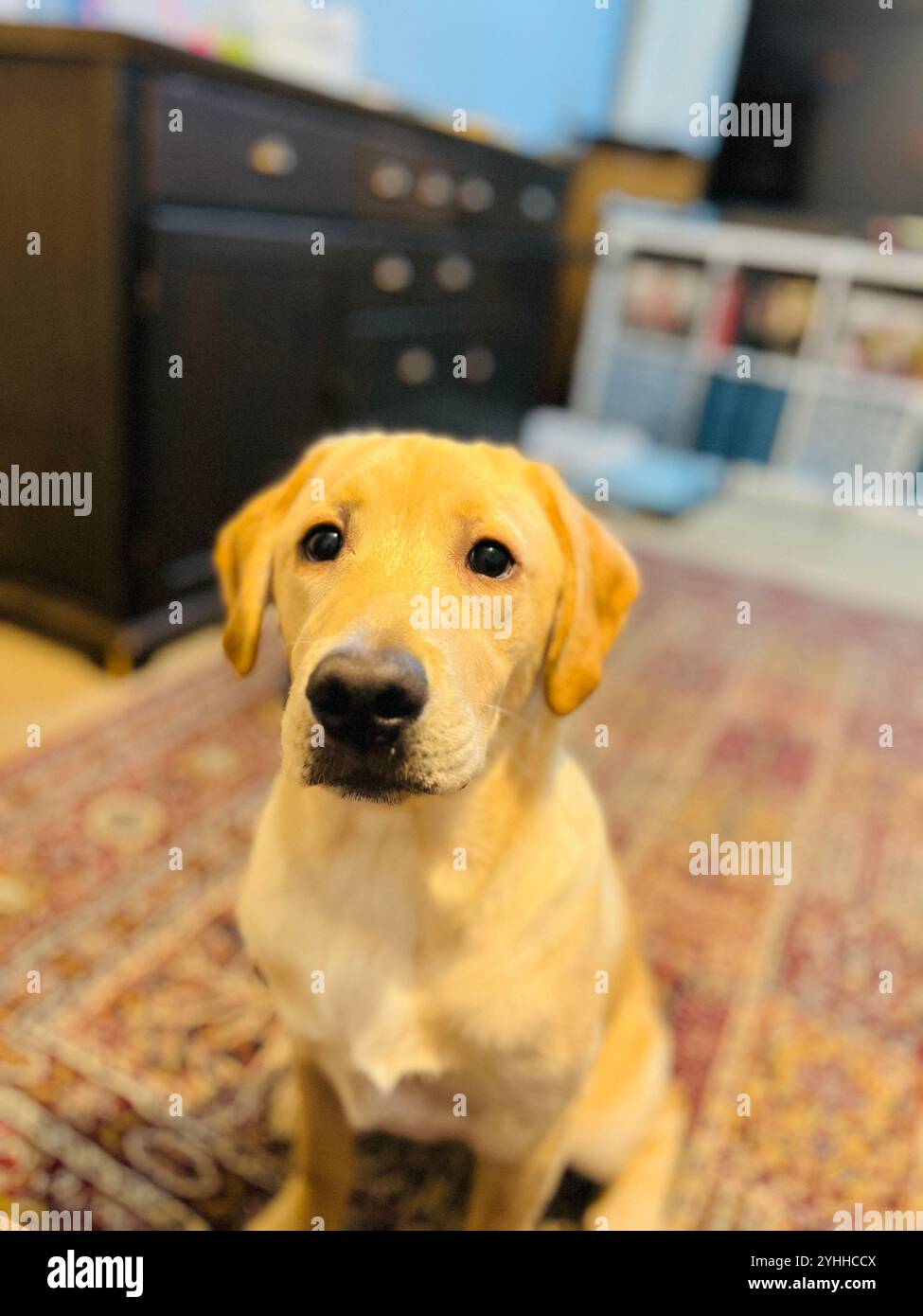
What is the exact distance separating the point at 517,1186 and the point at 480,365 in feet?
10.7

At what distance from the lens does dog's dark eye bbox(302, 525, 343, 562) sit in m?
0.97

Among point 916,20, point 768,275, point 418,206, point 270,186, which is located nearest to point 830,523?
point 768,275

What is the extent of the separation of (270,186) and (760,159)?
376 cm

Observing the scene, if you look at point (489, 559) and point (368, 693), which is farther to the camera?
point (489, 559)

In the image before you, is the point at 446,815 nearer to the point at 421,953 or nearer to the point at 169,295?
the point at 421,953

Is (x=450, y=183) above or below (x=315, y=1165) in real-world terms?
above

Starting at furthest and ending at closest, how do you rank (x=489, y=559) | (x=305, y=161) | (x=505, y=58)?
1. (x=505, y=58)
2. (x=305, y=161)
3. (x=489, y=559)

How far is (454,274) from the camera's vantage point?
3.41 m

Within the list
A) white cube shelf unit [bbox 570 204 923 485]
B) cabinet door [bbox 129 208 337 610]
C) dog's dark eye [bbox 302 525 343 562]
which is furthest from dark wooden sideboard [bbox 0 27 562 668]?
white cube shelf unit [bbox 570 204 923 485]

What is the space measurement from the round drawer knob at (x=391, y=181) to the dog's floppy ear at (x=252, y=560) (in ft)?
6.87

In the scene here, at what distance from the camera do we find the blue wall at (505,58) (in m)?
3.86

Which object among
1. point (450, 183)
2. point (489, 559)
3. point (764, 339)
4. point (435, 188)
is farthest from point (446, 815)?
point (764, 339)
